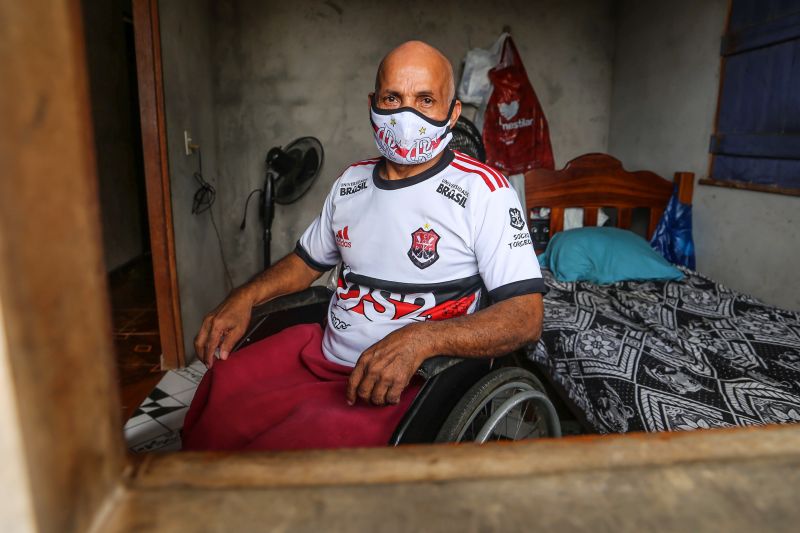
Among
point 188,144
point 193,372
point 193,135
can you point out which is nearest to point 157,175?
point 188,144

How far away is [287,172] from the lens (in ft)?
11.2

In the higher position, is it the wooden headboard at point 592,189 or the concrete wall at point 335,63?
the concrete wall at point 335,63

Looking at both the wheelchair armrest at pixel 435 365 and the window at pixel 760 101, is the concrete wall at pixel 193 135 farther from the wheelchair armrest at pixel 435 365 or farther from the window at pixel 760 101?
the window at pixel 760 101

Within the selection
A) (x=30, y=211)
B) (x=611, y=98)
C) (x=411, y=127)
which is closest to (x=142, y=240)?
(x=611, y=98)

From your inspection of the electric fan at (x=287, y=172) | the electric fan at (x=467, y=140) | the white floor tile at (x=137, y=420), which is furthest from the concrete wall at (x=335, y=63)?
the white floor tile at (x=137, y=420)

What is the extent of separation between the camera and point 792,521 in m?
0.38

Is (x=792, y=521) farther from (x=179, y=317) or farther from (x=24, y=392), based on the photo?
A: (x=179, y=317)

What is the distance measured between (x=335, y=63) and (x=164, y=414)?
8.09 ft

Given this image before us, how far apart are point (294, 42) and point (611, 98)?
2.22 m

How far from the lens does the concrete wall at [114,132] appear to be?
4.42 m

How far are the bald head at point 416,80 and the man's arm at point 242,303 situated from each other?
0.54 metres

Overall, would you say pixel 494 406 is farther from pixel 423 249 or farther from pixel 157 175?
pixel 157 175

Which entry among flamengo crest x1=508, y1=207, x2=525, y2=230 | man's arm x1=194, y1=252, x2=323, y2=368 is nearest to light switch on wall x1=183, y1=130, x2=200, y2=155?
man's arm x1=194, y1=252, x2=323, y2=368

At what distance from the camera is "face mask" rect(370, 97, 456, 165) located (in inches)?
56.4
